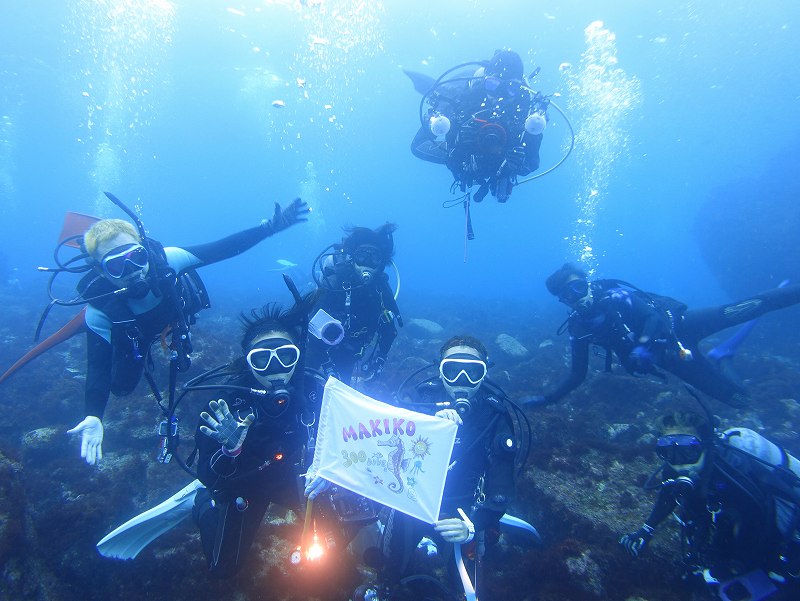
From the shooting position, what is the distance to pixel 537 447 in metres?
7.29

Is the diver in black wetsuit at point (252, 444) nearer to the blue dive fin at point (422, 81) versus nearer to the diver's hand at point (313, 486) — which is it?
the diver's hand at point (313, 486)

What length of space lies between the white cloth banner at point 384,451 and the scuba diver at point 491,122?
16.2ft

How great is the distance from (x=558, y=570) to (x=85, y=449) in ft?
19.8

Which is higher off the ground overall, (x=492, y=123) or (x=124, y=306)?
(x=492, y=123)

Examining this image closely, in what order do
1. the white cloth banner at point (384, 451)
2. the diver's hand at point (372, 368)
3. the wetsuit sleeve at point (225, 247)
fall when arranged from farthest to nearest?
the diver's hand at point (372, 368)
the wetsuit sleeve at point (225, 247)
the white cloth banner at point (384, 451)

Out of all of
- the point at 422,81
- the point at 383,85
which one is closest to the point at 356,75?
the point at 383,85

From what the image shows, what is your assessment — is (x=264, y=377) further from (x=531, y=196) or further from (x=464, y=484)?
(x=531, y=196)

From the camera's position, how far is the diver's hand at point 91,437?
165 inches

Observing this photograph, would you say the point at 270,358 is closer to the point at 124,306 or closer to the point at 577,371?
the point at 124,306

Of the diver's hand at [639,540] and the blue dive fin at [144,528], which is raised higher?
the diver's hand at [639,540]

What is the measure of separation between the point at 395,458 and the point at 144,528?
3865mm

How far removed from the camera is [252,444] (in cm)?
407

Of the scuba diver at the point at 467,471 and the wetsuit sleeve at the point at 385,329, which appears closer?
the scuba diver at the point at 467,471

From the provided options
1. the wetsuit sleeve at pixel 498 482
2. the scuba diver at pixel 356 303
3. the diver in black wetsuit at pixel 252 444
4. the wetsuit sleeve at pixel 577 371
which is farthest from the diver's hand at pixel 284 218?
the wetsuit sleeve at pixel 577 371
